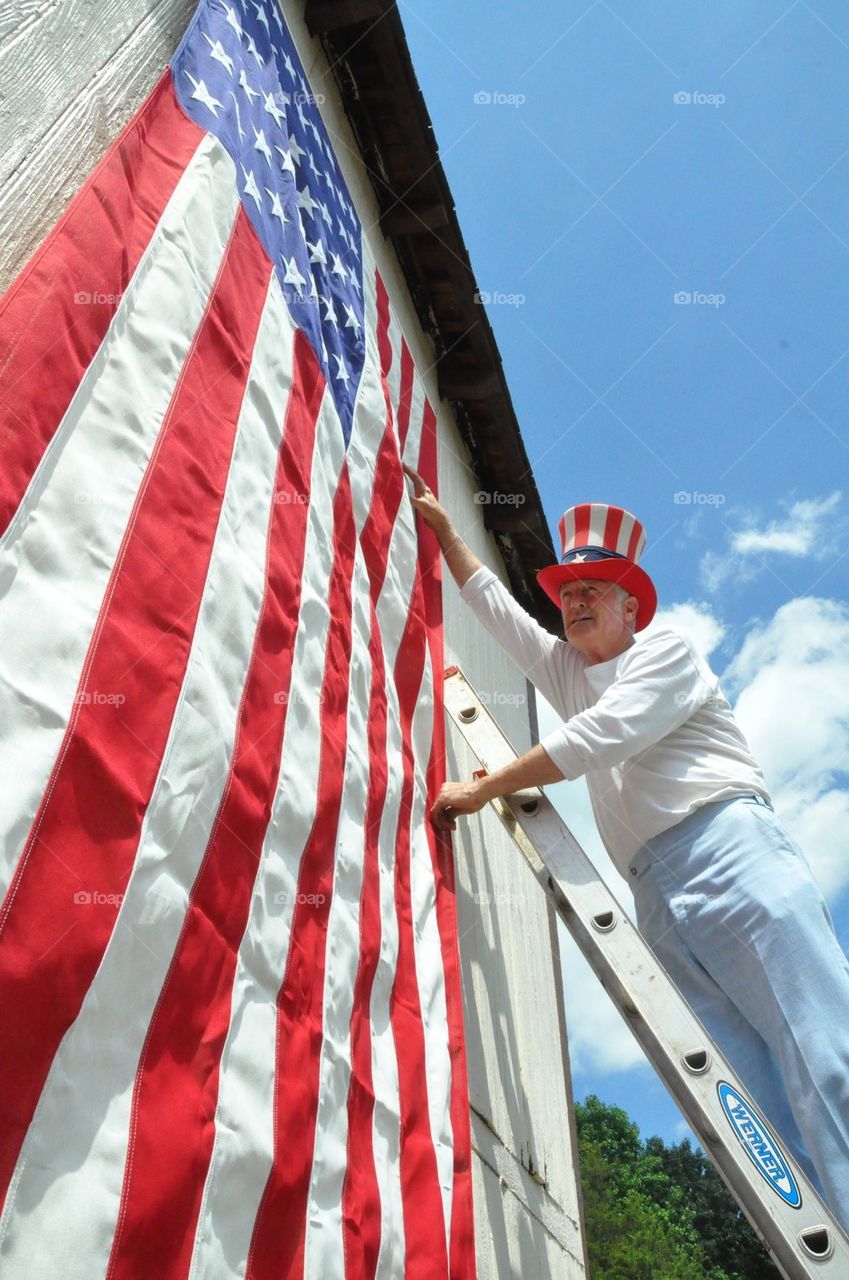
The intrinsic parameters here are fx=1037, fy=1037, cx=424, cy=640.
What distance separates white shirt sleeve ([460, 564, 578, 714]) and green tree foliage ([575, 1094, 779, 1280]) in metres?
36.6

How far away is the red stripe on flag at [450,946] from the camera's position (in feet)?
8.79

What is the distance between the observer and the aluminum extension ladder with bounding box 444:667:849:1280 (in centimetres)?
241

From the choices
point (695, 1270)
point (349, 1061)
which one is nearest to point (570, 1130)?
point (349, 1061)

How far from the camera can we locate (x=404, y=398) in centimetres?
468

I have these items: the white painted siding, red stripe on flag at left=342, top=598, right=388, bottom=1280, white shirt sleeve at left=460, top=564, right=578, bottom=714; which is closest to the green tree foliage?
the white painted siding

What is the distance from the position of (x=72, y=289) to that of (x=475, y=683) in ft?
13.2

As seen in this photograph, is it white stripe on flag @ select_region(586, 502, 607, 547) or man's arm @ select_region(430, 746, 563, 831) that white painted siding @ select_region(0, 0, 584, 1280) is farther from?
white stripe on flag @ select_region(586, 502, 607, 547)

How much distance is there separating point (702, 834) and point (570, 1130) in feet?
9.75

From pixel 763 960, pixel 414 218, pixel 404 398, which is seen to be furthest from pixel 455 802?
pixel 414 218

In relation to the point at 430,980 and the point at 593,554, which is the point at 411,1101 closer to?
the point at 430,980

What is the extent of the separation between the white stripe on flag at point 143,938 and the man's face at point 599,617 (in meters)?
1.55

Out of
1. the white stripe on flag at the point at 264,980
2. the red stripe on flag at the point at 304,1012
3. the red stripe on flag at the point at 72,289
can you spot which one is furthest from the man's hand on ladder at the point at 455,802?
the red stripe on flag at the point at 72,289

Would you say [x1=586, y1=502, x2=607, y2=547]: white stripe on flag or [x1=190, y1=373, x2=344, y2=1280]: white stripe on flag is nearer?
[x1=190, y1=373, x2=344, y2=1280]: white stripe on flag

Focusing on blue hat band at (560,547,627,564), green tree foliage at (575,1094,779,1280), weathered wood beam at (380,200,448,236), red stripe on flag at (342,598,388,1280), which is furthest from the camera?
green tree foliage at (575,1094,779,1280)
